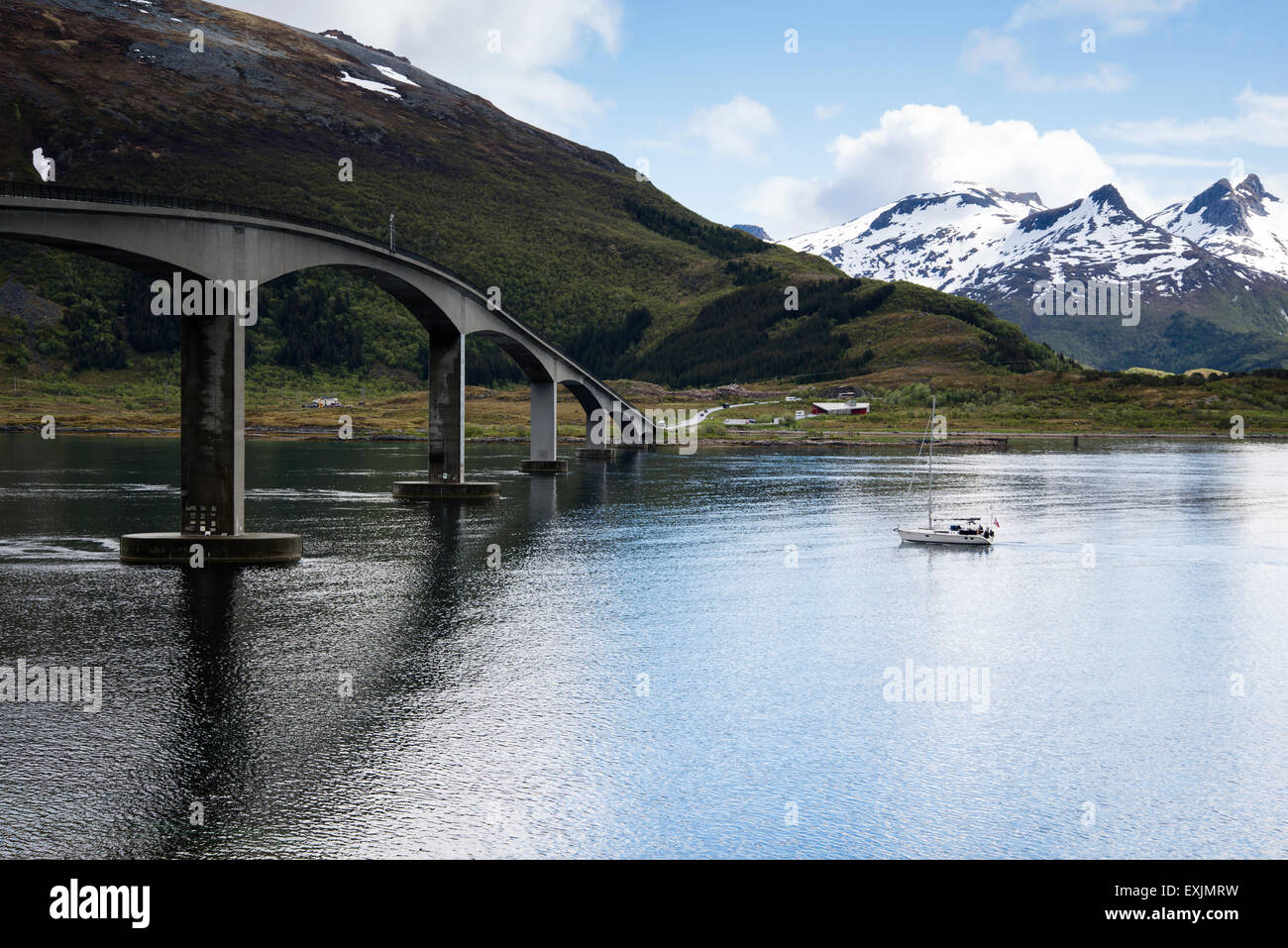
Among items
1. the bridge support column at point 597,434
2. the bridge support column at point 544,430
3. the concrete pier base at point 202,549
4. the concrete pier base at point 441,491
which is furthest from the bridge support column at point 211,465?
the bridge support column at point 597,434

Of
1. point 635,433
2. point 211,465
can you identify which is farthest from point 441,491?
point 635,433

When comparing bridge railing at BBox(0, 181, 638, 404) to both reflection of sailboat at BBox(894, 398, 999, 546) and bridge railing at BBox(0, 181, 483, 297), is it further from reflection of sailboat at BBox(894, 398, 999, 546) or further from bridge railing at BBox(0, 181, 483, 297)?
reflection of sailboat at BBox(894, 398, 999, 546)

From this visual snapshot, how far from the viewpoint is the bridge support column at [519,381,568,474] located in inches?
3954

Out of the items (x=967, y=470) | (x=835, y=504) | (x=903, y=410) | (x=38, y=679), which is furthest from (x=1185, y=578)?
(x=903, y=410)

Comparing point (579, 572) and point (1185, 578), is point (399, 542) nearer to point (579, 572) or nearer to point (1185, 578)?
point (579, 572)

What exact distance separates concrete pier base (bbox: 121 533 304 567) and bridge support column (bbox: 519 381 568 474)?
2331 inches

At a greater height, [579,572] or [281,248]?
[281,248]

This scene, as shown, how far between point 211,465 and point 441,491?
29477mm

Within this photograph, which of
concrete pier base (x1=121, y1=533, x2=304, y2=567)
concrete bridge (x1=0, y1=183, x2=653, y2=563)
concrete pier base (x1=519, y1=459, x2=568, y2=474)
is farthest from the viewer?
concrete pier base (x1=519, y1=459, x2=568, y2=474)

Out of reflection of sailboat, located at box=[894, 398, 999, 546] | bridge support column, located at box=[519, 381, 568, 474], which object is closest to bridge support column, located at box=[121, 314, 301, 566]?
reflection of sailboat, located at box=[894, 398, 999, 546]

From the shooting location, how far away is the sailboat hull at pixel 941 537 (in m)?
51.0

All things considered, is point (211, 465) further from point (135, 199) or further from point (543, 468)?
point (543, 468)
